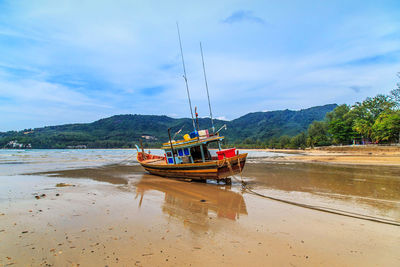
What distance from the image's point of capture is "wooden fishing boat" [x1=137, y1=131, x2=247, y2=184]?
1360 cm

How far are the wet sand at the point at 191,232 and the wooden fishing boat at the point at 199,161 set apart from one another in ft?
11.7

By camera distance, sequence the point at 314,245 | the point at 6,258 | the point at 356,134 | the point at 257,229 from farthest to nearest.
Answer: the point at 356,134 → the point at 257,229 → the point at 314,245 → the point at 6,258

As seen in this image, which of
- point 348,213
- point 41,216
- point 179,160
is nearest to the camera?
point 41,216

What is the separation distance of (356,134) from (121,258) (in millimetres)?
77694

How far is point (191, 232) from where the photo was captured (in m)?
5.89

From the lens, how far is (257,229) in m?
6.17

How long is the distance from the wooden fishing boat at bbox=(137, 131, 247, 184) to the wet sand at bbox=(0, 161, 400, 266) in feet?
11.7

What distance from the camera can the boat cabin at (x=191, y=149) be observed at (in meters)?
14.6

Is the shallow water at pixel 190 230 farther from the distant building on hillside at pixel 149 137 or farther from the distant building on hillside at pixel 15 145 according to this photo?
the distant building on hillside at pixel 149 137

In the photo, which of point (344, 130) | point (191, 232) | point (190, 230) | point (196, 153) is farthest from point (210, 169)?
point (344, 130)

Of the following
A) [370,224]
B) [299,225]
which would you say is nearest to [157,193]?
[299,225]

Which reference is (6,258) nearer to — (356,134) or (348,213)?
(348,213)

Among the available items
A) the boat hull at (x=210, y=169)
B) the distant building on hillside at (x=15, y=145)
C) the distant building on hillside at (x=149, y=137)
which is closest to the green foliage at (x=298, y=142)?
the boat hull at (x=210, y=169)

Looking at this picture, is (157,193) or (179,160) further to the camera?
(179,160)
